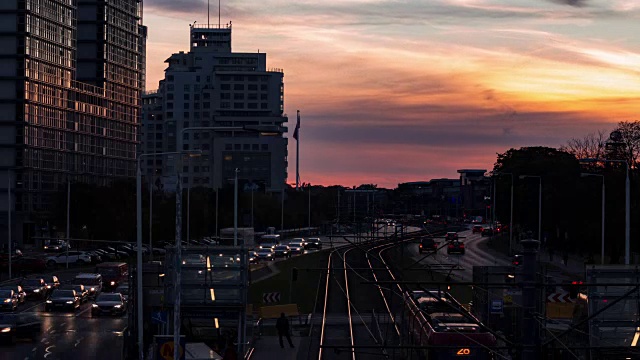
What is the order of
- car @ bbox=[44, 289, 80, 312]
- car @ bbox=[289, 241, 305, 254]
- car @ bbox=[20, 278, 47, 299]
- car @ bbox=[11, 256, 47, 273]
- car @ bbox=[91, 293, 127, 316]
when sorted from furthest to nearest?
1. car @ bbox=[289, 241, 305, 254]
2. car @ bbox=[11, 256, 47, 273]
3. car @ bbox=[20, 278, 47, 299]
4. car @ bbox=[44, 289, 80, 312]
5. car @ bbox=[91, 293, 127, 316]

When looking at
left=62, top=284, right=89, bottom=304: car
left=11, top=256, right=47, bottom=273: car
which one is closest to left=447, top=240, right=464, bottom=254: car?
left=11, top=256, right=47, bottom=273: car

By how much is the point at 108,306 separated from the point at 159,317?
21.6m

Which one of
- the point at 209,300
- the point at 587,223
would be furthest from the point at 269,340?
the point at 587,223

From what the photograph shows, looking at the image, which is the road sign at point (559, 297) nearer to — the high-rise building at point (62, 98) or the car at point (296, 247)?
the car at point (296, 247)

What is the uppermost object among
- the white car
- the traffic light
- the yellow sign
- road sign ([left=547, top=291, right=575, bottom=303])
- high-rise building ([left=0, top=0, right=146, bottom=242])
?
high-rise building ([left=0, top=0, right=146, bottom=242])

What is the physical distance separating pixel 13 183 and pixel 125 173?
31426mm

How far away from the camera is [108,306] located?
61750 millimetres

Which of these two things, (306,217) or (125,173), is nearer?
(125,173)

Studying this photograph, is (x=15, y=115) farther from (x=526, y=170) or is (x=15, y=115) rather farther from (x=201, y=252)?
(x=201, y=252)

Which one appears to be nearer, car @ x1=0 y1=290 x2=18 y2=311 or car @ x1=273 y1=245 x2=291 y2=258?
car @ x1=0 y1=290 x2=18 y2=311

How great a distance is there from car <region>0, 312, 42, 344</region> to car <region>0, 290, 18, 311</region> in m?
10.2

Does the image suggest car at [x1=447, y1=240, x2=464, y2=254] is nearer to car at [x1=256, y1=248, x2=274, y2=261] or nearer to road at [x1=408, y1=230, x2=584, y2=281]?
road at [x1=408, y1=230, x2=584, y2=281]

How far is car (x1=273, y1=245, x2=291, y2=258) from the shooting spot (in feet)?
380

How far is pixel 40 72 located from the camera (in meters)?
144
